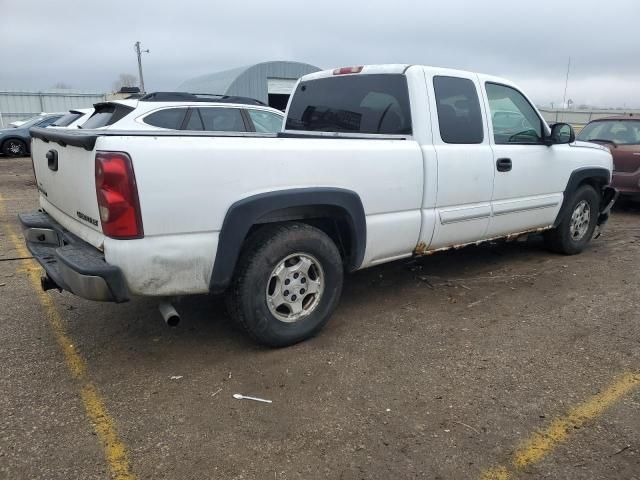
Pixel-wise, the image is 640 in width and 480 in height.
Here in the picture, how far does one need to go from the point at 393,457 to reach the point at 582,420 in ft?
3.61

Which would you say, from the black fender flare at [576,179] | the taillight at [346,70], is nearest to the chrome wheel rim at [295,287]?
the taillight at [346,70]

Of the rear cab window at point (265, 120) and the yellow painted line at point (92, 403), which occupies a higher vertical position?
the rear cab window at point (265, 120)

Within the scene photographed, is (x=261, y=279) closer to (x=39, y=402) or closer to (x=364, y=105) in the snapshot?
(x=39, y=402)

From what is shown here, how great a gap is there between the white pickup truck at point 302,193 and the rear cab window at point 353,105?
14 mm

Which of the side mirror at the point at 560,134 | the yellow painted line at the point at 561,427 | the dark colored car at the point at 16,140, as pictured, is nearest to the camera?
the yellow painted line at the point at 561,427

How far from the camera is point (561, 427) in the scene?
2.73m

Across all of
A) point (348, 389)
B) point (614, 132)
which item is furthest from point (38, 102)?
point (348, 389)

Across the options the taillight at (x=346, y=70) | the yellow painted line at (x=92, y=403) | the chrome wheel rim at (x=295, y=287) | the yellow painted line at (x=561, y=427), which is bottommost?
the yellow painted line at (x=561, y=427)

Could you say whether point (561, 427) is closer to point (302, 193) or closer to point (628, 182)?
point (302, 193)

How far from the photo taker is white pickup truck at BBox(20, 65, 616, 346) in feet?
9.21

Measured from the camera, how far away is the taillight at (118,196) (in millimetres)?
2682

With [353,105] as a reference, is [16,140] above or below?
below

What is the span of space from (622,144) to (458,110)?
5878 millimetres

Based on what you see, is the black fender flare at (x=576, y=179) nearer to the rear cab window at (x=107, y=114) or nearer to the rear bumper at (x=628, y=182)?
the rear bumper at (x=628, y=182)
